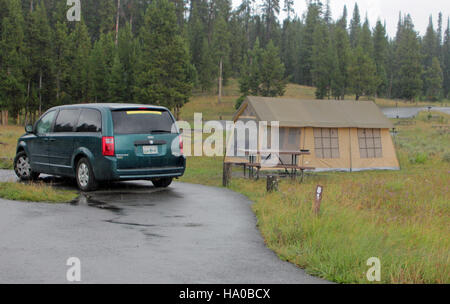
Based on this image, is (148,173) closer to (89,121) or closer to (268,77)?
(89,121)

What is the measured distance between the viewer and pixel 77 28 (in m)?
63.6

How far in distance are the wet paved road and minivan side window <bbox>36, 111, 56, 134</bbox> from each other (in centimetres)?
276

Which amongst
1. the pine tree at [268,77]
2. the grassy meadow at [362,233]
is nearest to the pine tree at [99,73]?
the pine tree at [268,77]

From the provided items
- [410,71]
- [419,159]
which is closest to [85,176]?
[419,159]

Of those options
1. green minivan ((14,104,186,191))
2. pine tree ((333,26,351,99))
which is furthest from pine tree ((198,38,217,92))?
green minivan ((14,104,186,191))

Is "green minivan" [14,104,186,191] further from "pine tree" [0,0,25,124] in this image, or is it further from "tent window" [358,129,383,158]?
"pine tree" [0,0,25,124]

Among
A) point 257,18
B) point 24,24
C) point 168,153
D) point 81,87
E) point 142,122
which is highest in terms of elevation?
point 257,18

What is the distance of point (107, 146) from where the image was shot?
400 inches

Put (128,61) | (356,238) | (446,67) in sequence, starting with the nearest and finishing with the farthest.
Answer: (356,238)
(128,61)
(446,67)

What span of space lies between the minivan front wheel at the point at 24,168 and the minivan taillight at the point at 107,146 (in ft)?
10.9

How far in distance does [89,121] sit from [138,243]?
5063 mm
